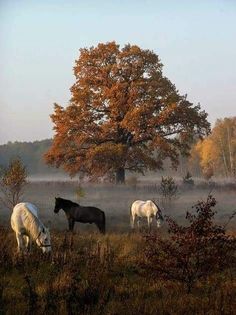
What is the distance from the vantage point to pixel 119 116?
120 ft

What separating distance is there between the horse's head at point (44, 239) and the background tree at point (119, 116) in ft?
70.8

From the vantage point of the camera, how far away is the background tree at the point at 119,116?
35219 mm

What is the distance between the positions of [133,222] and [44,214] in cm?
487

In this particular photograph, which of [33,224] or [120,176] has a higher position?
[120,176]

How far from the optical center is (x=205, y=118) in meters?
37.3

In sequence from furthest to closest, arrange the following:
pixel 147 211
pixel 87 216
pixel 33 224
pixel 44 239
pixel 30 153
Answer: pixel 30 153 < pixel 147 211 < pixel 87 216 < pixel 33 224 < pixel 44 239

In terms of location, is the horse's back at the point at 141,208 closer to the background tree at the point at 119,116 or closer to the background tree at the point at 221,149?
the background tree at the point at 119,116

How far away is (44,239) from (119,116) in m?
24.7

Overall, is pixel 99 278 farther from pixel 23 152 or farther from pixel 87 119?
pixel 23 152

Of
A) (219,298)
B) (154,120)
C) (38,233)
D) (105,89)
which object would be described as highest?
(105,89)

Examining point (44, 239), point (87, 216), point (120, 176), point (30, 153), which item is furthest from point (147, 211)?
point (30, 153)

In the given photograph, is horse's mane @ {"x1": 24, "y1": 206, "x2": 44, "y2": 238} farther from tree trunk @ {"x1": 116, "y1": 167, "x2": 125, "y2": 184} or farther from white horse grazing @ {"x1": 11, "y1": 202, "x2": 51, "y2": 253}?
tree trunk @ {"x1": 116, "y1": 167, "x2": 125, "y2": 184}

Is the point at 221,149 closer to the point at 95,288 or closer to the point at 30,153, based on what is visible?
the point at 95,288

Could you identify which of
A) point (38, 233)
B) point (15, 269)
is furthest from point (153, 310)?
point (38, 233)
